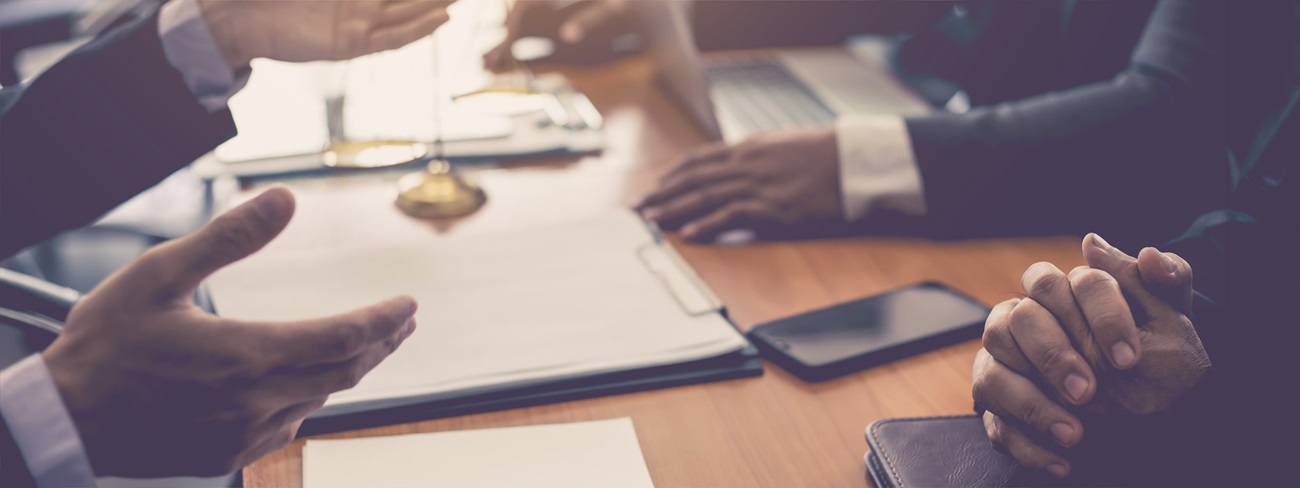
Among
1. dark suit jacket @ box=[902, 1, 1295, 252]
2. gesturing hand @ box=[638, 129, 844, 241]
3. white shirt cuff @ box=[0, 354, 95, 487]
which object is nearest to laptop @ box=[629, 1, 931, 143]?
gesturing hand @ box=[638, 129, 844, 241]

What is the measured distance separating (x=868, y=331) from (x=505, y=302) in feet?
0.99

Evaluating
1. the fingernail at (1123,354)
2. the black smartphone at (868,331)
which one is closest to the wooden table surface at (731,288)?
the black smartphone at (868,331)

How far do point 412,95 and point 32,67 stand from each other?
2.43 meters

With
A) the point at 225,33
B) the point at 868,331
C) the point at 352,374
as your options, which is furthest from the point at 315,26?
the point at 868,331

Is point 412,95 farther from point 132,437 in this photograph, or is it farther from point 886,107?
point 132,437

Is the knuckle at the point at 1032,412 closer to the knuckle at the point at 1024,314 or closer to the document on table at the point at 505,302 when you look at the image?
the knuckle at the point at 1024,314

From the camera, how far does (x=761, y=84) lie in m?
1.40

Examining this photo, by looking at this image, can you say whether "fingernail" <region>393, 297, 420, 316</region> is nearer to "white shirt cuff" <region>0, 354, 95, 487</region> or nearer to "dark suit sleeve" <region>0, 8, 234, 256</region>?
"white shirt cuff" <region>0, 354, 95, 487</region>

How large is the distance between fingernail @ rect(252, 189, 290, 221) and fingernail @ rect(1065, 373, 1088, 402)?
470mm

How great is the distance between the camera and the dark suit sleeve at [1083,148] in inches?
36.8

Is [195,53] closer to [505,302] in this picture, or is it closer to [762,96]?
[505,302]

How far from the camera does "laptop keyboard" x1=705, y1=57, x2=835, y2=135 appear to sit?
4.06ft

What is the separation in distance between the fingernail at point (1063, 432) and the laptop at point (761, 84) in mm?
652

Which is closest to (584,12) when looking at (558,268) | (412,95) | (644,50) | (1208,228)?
(644,50)
